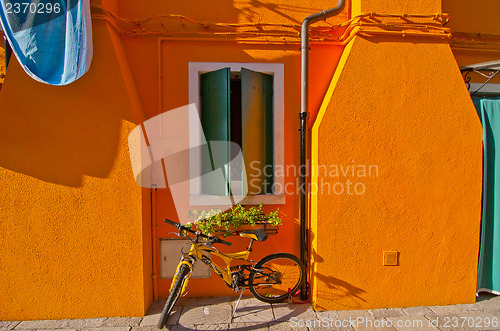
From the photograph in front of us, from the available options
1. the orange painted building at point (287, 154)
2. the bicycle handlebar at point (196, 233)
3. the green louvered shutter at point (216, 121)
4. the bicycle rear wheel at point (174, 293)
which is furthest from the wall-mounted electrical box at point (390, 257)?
the bicycle rear wheel at point (174, 293)

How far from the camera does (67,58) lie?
3.08m

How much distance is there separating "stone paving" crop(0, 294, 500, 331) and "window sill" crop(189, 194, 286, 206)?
144cm

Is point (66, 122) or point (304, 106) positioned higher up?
point (304, 106)

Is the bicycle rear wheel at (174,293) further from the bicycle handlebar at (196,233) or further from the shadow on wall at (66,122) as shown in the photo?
the shadow on wall at (66,122)

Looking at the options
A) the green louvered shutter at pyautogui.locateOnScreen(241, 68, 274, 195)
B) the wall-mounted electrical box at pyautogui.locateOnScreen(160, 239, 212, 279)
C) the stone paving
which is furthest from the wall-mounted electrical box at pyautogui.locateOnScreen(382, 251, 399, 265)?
the wall-mounted electrical box at pyautogui.locateOnScreen(160, 239, 212, 279)

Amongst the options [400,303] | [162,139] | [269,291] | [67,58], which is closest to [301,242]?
[269,291]

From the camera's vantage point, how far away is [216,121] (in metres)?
3.81

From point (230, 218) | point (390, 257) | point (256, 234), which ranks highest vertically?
point (230, 218)

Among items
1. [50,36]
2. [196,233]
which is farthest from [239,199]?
[50,36]

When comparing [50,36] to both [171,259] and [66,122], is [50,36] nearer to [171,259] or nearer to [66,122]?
[66,122]

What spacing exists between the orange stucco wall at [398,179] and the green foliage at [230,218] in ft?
2.27

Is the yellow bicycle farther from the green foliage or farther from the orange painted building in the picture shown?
the orange painted building

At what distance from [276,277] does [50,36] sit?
14.2 feet

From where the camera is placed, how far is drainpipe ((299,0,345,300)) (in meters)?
3.51
